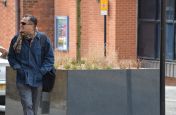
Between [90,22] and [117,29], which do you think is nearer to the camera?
[117,29]

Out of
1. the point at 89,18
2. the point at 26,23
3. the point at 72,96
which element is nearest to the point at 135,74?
the point at 72,96

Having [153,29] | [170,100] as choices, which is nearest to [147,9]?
[153,29]

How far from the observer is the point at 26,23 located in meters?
8.55

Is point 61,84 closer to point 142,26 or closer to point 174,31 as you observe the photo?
point 174,31

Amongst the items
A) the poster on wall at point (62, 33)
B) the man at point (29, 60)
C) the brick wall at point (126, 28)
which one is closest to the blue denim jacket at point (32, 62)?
the man at point (29, 60)

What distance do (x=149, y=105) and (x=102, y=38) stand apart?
29.8 ft

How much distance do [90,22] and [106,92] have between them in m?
10.2

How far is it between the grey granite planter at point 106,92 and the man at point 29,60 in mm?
337

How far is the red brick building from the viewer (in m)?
17.7

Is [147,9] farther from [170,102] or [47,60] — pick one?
[47,60]

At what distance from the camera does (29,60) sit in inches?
342

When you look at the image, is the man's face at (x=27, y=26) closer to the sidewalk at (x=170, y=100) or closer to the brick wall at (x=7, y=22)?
the sidewalk at (x=170, y=100)

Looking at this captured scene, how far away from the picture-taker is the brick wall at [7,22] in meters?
22.6

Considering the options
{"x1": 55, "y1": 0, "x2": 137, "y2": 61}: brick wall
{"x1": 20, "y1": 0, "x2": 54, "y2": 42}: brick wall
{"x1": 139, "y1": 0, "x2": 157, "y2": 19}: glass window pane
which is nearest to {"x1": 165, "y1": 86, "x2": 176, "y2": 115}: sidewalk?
{"x1": 55, "y1": 0, "x2": 137, "y2": 61}: brick wall
